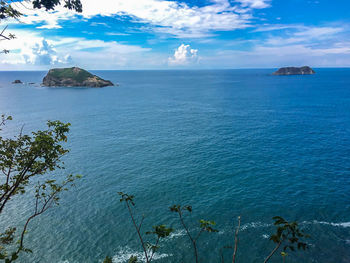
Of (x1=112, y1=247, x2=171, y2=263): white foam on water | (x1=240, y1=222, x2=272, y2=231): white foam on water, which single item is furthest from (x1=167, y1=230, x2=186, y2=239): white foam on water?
(x1=240, y1=222, x2=272, y2=231): white foam on water

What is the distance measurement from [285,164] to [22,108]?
133366 millimetres

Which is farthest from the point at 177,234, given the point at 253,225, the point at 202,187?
the point at 202,187

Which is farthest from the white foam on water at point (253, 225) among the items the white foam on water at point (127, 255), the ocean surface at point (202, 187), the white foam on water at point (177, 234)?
the white foam on water at point (127, 255)

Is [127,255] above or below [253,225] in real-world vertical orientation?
below

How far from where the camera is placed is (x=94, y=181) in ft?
164

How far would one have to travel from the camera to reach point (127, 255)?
31.5 m

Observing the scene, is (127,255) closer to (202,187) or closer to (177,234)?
(177,234)

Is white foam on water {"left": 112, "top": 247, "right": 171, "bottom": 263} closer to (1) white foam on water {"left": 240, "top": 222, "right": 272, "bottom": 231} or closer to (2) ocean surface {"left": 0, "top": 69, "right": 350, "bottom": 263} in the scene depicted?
(2) ocean surface {"left": 0, "top": 69, "right": 350, "bottom": 263}

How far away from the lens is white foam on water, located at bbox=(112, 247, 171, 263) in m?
30.9

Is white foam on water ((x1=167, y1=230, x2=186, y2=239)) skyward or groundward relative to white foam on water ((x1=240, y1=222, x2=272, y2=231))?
groundward

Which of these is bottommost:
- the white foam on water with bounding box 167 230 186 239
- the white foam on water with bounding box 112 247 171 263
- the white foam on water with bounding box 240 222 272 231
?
the white foam on water with bounding box 112 247 171 263

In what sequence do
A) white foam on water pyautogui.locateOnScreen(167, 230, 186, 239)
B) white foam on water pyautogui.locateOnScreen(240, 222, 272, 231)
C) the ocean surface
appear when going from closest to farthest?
1. the ocean surface
2. white foam on water pyautogui.locateOnScreen(167, 230, 186, 239)
3. white foam on water pyautogui.locateOnScreen(240, 222, 272, 231)

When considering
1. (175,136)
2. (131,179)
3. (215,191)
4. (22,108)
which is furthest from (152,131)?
(22,108)

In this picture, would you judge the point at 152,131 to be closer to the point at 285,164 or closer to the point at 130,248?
the point at 285,164
